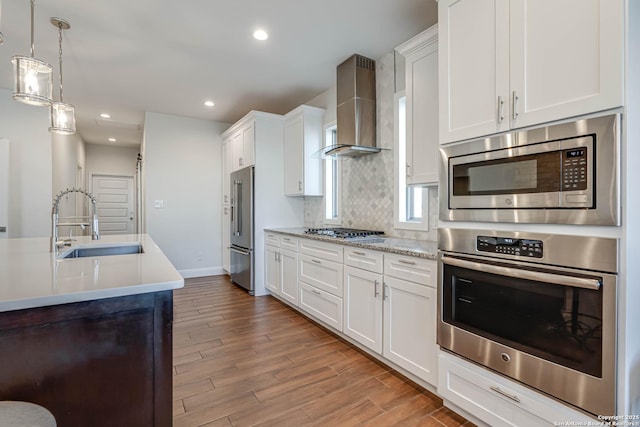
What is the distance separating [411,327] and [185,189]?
14.4 feet

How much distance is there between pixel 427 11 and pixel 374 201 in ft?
5.56

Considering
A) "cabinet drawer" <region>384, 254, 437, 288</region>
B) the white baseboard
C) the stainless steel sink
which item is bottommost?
the white baseboard

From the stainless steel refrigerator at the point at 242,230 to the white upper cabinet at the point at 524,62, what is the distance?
9.74ft

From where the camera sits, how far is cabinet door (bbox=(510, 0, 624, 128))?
1.16 meters

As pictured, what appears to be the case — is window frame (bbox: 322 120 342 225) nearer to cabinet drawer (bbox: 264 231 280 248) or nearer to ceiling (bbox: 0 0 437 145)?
ceiling (bbox: 0 0 437 145)

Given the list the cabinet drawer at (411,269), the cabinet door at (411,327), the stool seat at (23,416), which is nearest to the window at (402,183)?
the cabinet drawer at (411,269)

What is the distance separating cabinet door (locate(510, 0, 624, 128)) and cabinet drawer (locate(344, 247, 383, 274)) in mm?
1241

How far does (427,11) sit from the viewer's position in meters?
2.46

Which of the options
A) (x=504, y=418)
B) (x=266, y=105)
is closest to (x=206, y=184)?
(x=266, y=105)

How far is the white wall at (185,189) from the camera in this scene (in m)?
4.98

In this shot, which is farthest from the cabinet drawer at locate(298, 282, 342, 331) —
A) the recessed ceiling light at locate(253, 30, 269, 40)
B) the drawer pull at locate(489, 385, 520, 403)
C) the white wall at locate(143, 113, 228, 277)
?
the white wall at locate(143, 113, 228, 277)

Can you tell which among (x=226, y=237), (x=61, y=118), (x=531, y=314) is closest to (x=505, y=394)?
(x=531, y=314)

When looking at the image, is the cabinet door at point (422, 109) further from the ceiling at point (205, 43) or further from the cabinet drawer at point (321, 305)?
the cabinet drawer at point (321, 305)

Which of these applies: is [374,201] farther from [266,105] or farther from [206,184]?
[206,184]
